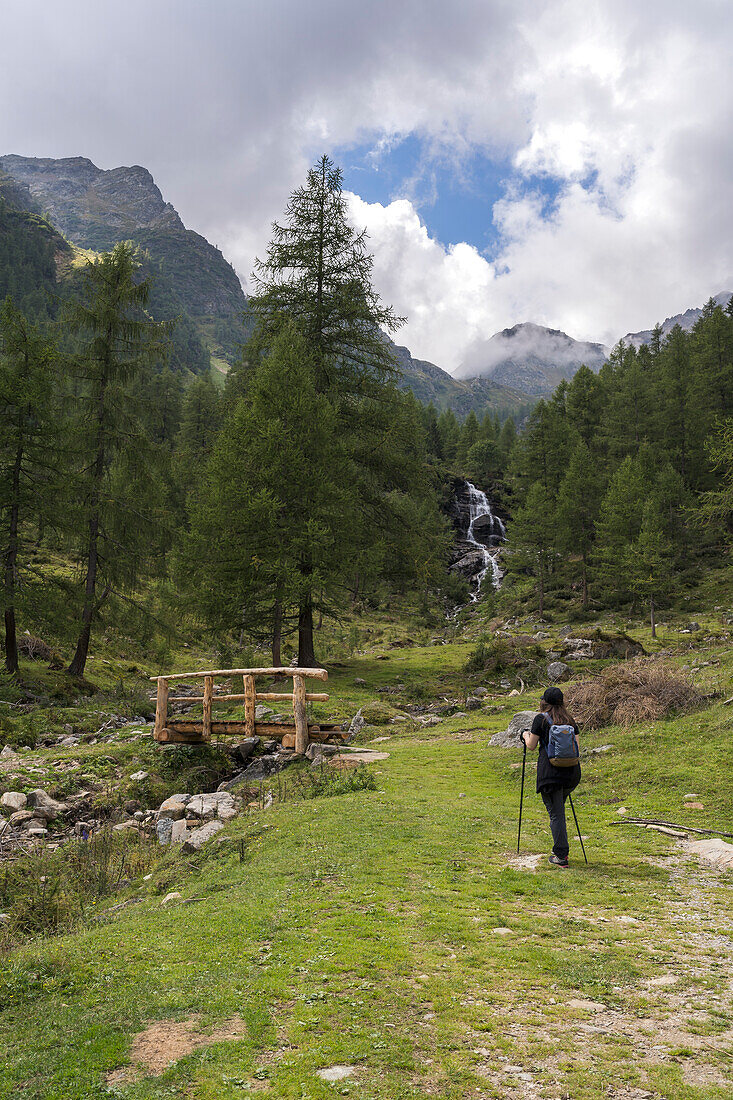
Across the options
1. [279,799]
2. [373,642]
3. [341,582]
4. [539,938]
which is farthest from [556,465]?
[539,938]

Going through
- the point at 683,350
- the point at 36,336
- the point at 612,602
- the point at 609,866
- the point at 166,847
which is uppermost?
the point at 683,350

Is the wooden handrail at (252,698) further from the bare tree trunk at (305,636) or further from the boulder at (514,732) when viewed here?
the bare tree trunk at (305,636)

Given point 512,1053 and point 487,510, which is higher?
point 487,510

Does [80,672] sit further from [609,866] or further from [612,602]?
[612,602]

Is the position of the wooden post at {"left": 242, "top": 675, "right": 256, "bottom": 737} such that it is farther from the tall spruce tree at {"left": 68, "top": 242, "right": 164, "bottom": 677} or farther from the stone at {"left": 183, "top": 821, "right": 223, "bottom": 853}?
the tall spruce tree at {"left": 68, "top": 242, "right": 164, "bottom": 677}

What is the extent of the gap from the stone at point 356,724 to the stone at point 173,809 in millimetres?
5576

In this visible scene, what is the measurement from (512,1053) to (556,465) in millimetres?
57226

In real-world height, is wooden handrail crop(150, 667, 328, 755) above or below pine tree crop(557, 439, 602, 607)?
below

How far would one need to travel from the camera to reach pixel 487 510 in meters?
71.0

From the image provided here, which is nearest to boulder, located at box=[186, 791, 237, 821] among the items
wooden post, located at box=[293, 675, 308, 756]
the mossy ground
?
the mossy ground

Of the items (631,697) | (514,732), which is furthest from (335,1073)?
(631,697)

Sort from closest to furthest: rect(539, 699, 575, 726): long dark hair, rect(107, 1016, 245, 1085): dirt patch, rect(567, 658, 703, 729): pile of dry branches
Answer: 1. rect(107, 1016, 245, 1085): dirt patch
2. rect(539, 699, 575, 726): long dark hair
3. rect(567, 658, 703, 729): pile of dry branches

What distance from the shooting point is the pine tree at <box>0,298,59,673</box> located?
22500 millimetres

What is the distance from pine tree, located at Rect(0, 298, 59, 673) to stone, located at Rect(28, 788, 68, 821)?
40.0ft
